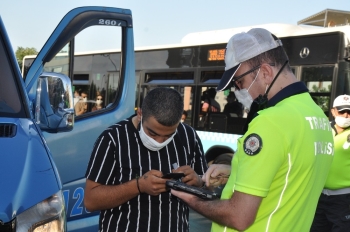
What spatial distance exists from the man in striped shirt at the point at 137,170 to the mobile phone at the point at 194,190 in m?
0.16

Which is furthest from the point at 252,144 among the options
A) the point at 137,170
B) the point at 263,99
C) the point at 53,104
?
the point at 53,104

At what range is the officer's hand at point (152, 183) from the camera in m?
2.83

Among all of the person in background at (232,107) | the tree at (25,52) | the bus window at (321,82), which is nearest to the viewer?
the tree at (25,52)

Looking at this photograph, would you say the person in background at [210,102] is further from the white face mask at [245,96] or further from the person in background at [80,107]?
the white face mask at [245,96]

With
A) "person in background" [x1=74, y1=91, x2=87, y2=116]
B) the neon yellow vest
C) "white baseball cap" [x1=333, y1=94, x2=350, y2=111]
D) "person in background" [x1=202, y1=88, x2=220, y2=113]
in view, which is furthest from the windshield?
"person in background" [x1=202, y1=88, x2=220, y2=113]

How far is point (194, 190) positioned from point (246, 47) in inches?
27.5

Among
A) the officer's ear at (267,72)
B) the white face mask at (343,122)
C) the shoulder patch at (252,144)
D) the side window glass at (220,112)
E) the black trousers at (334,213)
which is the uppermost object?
the officer's ear at (267,72)

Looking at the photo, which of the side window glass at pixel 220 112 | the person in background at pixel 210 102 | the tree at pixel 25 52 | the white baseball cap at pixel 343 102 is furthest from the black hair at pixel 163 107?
the person in background at pixel 210 102

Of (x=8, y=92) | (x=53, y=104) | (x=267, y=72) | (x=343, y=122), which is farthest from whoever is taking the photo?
(x=343, y=122)

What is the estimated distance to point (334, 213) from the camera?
5633 mm

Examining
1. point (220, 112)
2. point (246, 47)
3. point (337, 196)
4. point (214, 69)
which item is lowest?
point (337, 196)

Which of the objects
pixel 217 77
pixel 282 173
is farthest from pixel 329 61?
pixel 282 173

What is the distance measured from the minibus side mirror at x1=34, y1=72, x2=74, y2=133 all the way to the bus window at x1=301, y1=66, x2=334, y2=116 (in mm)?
6370

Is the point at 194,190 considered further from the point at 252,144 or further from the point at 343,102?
the point at 343,102
